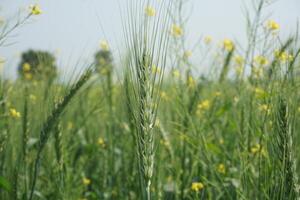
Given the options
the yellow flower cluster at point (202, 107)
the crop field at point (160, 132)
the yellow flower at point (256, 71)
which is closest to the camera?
the crop field at point (160, 132)

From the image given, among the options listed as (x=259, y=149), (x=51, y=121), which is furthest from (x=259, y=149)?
(x=51, y=121)

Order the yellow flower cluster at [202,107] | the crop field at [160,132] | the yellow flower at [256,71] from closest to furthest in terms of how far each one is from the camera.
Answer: the crop field at [160,132] < the yellow flower at [256,71] < the yellow flower cluster at [202,107]

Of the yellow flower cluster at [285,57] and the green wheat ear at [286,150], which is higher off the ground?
the yellow flower cluster at [285,57]

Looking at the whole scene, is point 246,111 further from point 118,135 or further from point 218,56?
point 118,135

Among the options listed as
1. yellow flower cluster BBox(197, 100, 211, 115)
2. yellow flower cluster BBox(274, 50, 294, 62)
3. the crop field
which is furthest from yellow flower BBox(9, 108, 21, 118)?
yellow flower cluster BBox(274, 50, 294, 62)

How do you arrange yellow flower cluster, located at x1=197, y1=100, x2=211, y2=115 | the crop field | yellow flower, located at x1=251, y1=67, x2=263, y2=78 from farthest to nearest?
yellow flower cluster, located at x1=197, y1=100, x2=211, y2=115 → yellow flower, located at x1=251, y1=67, x2=263, y2=78 → the crop field

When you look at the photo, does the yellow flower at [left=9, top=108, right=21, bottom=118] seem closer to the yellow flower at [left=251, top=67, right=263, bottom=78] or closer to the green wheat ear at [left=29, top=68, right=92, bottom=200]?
the green wheat ear at [left=29, top=68, right=92, bottom=200]

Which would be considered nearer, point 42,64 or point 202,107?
point 42,64

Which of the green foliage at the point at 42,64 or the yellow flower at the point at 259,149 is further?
the green foliage at the point at 42,64

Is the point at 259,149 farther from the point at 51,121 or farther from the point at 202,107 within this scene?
the point at 202,107

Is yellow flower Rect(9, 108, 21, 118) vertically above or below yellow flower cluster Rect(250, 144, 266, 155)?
above

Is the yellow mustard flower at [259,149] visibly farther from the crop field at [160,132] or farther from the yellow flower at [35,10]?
the yellow flower at [35,10]

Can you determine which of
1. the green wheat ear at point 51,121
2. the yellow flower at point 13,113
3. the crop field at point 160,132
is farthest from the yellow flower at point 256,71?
the yellow flower at point 13,113

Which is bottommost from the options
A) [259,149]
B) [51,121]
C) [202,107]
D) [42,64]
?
[259,149]
